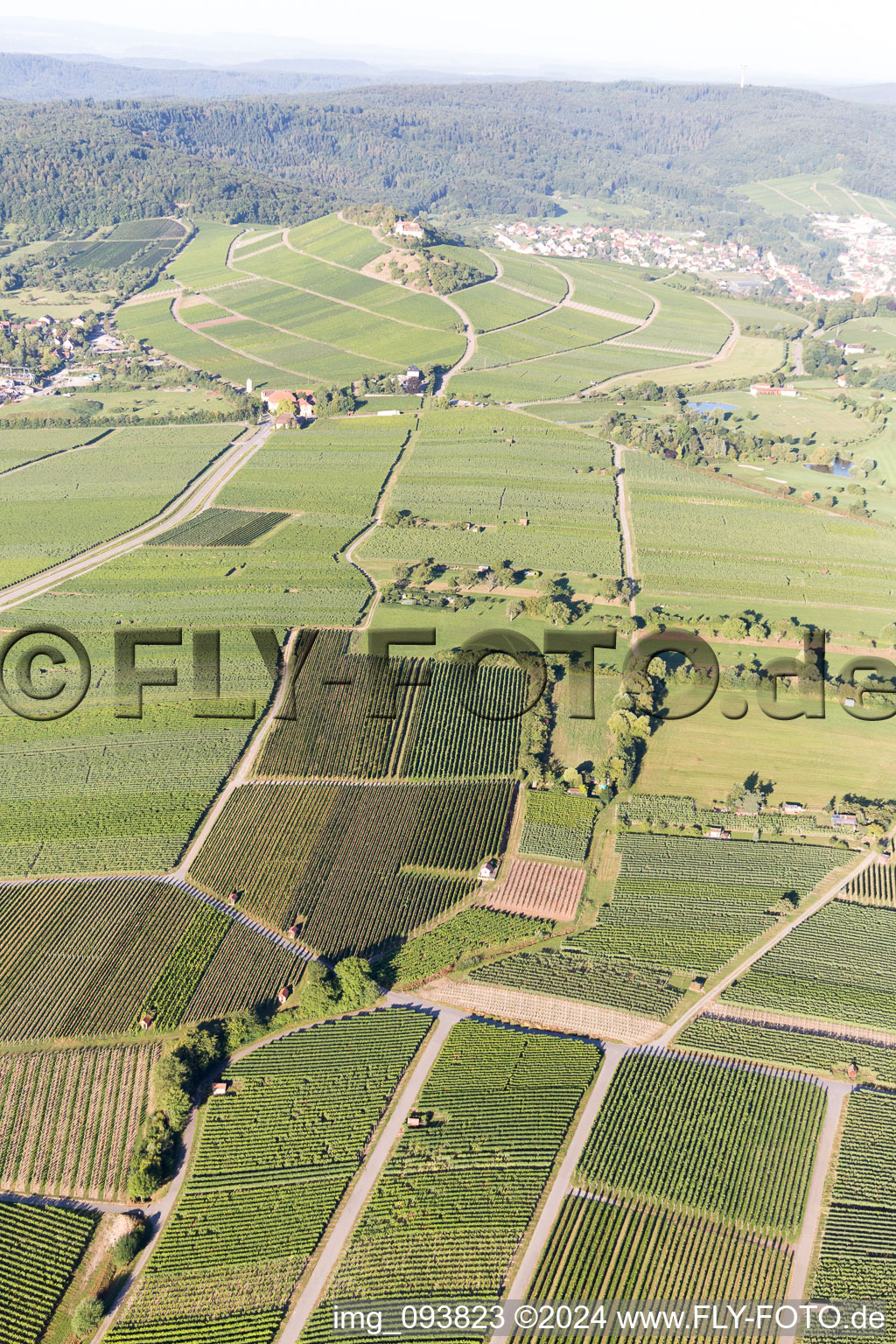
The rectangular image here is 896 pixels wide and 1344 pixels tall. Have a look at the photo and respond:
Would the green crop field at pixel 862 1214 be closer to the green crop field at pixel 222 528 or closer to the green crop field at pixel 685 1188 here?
the green crop field at pixel 685 1188

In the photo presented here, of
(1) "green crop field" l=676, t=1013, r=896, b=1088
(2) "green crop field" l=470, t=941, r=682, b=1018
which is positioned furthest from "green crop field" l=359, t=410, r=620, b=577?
(1) "green crop field" l=676, t=1013, r=896, b=1088

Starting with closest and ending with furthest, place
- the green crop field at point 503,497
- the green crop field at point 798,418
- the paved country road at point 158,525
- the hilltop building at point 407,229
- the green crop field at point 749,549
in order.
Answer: the green crop field at point 749,549 → the paved country road at point 158,525 → the green crop field at point 503,497 → the green crop field at point 798,418 → the hilltop building at point 407,229

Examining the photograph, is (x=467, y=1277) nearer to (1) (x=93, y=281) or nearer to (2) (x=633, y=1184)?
(2) (x=633, y=1184)

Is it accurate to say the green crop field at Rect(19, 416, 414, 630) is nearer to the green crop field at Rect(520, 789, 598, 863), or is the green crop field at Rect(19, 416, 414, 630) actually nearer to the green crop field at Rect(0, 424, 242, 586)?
the green crop field at Rect(0, 424, 242, 586)

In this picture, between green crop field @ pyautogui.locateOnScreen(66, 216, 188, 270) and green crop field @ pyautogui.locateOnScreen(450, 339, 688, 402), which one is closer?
green crop field @ pyautogui.locateOnScreen(450, 339, 688, 402)

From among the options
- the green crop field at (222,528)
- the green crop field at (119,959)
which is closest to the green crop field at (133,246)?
the green crop field at (222,528)

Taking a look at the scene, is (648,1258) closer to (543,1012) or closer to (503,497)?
(543,1012)
